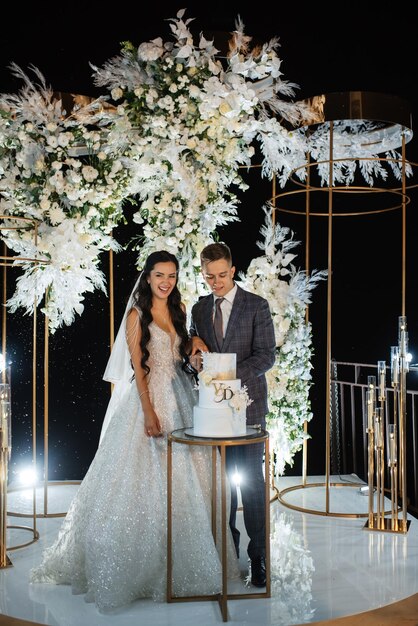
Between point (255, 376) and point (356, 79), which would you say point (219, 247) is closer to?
point (255, 376)

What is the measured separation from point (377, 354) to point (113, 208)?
14.7 ft

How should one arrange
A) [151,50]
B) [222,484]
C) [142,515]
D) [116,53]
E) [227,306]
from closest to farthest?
[222,484] < [142,515] < [227,306] < [151,50] < [116,53]

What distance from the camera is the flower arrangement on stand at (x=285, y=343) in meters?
5.46

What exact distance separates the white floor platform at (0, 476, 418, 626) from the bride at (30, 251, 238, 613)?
0.37 ft

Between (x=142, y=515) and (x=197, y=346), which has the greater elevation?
(x=197, y=346)

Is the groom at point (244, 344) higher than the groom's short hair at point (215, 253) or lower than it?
lower

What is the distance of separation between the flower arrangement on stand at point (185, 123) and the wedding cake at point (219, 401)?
1315 millimetres

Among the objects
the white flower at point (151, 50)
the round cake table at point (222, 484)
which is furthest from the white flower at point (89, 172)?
the round cake table at point (222, 484)

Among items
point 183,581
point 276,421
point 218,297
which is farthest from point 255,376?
point 276,421

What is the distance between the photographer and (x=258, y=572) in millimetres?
3734

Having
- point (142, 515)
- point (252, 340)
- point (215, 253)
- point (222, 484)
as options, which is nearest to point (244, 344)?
point (252, 340)

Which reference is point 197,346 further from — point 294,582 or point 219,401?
point 294,582

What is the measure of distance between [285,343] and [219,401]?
2.08 m

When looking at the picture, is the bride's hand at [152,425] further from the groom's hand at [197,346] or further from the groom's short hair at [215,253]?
the groom's short hair at [215,253]
